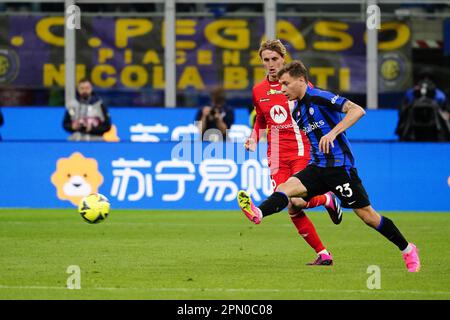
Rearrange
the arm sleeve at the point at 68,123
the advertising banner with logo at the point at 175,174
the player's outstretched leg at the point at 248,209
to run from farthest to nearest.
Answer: the arm sleeve at the point at 68,123 < the advertising banner with logo at the point at 175,174 < the player's outstretched leg at the point at 248,209

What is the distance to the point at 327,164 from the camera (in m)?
10.4

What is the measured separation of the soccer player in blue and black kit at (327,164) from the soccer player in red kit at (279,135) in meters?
0.84

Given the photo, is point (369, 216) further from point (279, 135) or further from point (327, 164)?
point (279, 135)

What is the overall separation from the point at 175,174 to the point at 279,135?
6.19 meters

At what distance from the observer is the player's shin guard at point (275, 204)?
10.2 metres

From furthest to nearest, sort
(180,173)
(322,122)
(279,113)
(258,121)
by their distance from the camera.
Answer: (180,173) → (258,121) → (279,113) → (322,122)

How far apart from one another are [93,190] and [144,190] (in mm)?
782

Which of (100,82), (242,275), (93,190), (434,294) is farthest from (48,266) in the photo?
(100,82)

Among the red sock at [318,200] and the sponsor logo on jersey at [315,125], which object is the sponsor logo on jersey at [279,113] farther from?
the sponsor logo on jersey at [315,125]

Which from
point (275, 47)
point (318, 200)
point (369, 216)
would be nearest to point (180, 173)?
point (318, 200)

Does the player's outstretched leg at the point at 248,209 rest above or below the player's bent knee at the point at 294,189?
below

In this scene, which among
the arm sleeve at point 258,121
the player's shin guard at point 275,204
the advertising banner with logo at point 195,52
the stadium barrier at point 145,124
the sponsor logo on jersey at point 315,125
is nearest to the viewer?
the player's shin guard at point 275,204

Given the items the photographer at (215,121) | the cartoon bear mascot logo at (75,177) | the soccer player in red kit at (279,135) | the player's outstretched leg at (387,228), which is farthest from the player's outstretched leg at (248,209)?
the photographer at (215,121)
